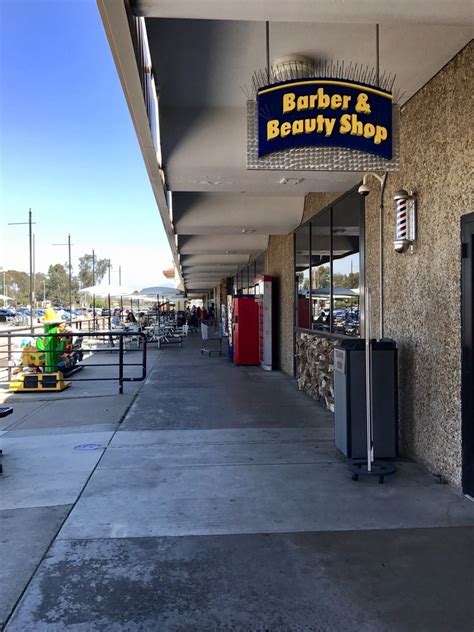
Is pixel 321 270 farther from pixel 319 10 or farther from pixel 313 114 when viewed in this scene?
pixel 319 10

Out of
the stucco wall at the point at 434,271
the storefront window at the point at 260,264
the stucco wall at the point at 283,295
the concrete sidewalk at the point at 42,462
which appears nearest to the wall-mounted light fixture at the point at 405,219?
the stucco wall at the point at 434,271

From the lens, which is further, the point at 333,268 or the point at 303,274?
the point at 303,274

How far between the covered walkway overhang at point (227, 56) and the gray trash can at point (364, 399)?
8.72 feet

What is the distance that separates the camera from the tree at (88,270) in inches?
3996

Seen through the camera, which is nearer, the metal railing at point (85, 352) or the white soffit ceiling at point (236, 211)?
the metal railing at point (85, 352)

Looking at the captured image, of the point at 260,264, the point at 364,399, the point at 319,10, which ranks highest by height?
the point at 319,10

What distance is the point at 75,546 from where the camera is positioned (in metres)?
3.49

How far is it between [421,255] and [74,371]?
922cm

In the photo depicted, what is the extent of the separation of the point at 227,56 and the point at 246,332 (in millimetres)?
10010

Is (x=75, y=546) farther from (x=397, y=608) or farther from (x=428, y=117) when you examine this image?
(x=428, y=117)

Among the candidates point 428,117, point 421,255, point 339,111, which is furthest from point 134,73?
point 421,255

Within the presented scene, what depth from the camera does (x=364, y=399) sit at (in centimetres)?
518

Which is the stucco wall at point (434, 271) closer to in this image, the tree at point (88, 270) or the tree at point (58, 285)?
the tree at point (58, 285)

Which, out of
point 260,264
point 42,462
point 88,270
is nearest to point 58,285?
point 88,270
